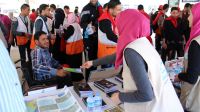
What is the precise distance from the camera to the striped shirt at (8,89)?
82 centimetres

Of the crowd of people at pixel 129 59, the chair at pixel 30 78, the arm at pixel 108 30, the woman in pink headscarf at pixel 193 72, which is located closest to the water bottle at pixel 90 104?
the crowd of people at pixel 129 59

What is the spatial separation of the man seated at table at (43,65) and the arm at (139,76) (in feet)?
5.16

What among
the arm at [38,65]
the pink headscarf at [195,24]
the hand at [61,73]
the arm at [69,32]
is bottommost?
the hand at [61,73]

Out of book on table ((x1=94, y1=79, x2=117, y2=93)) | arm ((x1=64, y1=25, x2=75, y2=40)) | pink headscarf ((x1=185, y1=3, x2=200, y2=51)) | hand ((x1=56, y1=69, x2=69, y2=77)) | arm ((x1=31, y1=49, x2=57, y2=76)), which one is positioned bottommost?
hand ((x1=56, y1=69, x2=69, y2=77))

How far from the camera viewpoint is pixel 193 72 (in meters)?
1.52

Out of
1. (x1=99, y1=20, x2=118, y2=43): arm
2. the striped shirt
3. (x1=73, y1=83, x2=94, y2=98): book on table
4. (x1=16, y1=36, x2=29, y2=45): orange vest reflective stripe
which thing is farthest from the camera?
(x1=16, y1=36, x2=29, y2=45): orange vest reflective stripe

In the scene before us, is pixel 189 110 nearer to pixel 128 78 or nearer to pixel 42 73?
pixel 128 78

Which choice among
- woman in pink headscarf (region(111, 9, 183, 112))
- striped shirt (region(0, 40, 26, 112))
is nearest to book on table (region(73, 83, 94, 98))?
woman in pink headscarf (region(111, 9, 183, 112))

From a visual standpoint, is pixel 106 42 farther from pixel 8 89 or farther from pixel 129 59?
pixel 8 89

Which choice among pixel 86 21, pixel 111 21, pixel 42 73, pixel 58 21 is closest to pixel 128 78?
pixel 42 73

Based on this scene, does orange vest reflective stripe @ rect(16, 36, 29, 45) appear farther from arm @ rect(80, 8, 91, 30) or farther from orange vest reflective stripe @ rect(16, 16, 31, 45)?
arm @ rect(80, 8, 91, 30)

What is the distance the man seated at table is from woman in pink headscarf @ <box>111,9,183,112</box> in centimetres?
145

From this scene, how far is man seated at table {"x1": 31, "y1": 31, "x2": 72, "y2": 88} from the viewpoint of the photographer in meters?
2.65

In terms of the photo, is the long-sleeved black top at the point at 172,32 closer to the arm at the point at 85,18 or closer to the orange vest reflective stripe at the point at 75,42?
the arm at the point at 85,18
